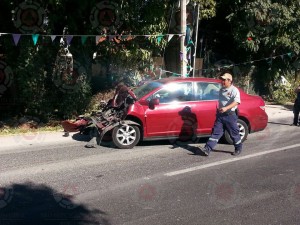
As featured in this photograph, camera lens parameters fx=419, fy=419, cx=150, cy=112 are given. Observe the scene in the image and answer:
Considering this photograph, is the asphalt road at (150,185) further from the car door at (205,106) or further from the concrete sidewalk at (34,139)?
the car door at (205,106)

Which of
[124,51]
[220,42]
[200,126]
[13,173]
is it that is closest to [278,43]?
[220,42]

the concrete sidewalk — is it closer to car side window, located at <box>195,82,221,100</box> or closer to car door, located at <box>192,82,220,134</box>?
car door, located at <box>192,82,220,134</box>

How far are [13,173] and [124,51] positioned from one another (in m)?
7.93

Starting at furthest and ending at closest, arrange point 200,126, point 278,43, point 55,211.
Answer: point 278,43
point 200,126
point 55,211

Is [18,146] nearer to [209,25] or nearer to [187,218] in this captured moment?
[187,218]

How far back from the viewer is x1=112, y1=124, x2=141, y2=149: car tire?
858 cm

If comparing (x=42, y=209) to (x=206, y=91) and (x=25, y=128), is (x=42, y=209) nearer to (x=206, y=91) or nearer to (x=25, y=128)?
(x=206, y=91)

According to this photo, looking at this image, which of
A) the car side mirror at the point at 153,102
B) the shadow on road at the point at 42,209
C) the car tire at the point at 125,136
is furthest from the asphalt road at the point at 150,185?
the car side mirror at the point at 153,102

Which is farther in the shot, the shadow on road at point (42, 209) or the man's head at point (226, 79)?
the man's head at point (226, 79)

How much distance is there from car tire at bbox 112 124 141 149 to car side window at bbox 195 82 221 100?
1.53m

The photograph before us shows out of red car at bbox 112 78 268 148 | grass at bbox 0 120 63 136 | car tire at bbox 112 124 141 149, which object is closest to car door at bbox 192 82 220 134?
red car at bbox 112 78 268 148

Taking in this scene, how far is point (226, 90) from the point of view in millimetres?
7855

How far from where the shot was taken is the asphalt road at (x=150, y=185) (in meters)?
4.93

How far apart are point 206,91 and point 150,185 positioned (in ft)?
11.5
